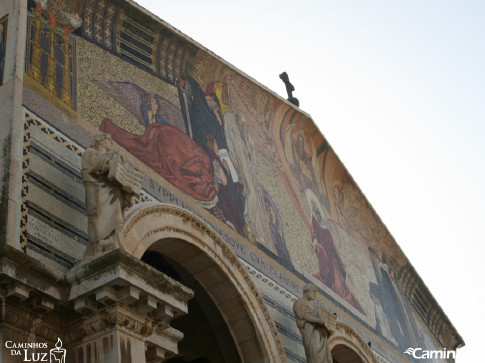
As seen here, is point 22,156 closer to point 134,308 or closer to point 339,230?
point 134,308

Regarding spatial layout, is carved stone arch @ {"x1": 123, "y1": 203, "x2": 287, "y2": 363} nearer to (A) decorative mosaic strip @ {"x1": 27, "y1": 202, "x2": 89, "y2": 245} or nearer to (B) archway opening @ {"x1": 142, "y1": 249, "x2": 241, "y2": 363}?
(B) archway opening @ {"x1": 142, "y1": 249, "x2": 241, "y2": 363}

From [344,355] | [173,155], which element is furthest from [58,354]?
[344,355]

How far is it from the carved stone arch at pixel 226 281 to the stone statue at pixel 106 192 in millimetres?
1434

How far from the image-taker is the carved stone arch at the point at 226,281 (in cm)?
848

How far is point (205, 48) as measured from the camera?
1105 centimetres

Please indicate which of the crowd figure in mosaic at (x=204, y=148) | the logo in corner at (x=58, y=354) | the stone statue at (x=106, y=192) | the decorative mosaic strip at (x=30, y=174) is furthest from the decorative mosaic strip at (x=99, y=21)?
the logo in corner at (x=58, y=354)

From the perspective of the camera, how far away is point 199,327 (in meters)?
10.6

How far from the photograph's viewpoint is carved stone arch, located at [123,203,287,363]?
27.8 ft

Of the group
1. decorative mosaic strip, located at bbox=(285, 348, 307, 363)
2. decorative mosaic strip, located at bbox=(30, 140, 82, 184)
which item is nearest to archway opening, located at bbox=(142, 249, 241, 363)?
decorative mosaic strip, located at bbox=(285, 348, 307, 363)

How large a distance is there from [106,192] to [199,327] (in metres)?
4.35

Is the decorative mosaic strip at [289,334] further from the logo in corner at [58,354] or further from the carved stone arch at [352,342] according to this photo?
the logo in corner at [58,354]

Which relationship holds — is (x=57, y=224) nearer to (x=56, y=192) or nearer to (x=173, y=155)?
(x=56, y=192)

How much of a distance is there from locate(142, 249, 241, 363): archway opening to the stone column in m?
2.95

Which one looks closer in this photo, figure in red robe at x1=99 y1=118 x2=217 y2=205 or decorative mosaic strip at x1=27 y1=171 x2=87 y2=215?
decorative mosaic strip at x1=27 y1=171 x2=87 y2=215
